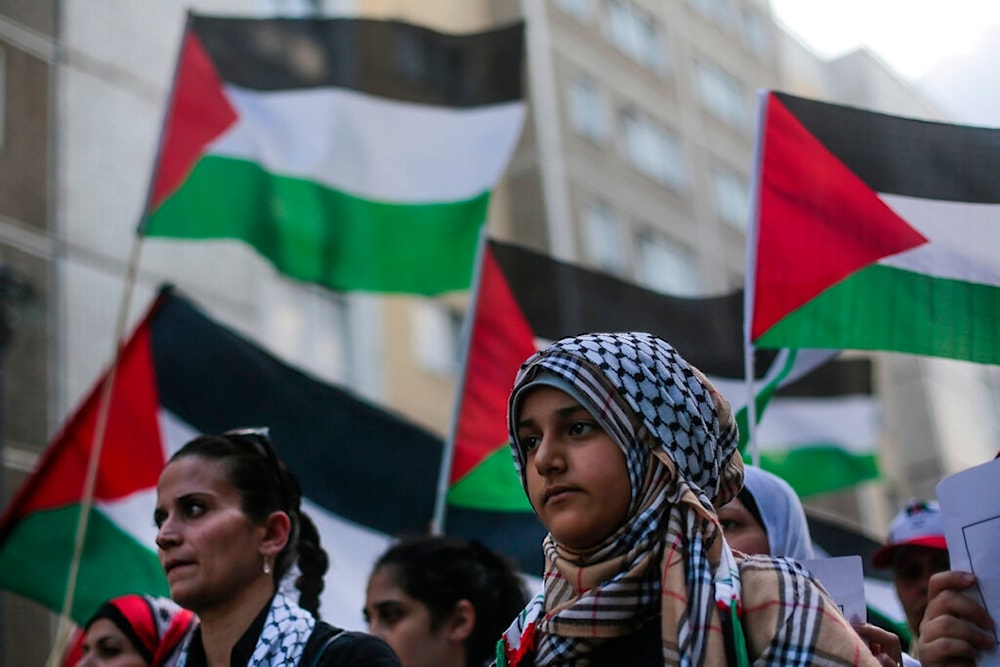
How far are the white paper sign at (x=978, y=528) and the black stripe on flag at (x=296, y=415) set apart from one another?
13.1 ft

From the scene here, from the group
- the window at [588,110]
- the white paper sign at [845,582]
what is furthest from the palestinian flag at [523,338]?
the window at [588,110]

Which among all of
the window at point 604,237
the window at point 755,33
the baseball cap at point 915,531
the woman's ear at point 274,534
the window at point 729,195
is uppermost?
the window at point 755,33

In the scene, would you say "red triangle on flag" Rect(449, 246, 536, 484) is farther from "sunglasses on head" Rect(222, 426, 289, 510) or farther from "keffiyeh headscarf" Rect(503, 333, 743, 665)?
"keffiyeh headscarf" Rect(503, 333, 743, 665)

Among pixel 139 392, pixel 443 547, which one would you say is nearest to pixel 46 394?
pixel 139 392

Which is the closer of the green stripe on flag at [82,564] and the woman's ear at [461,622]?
the woman's ear at [461,622]

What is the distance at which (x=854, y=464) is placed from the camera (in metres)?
8.86

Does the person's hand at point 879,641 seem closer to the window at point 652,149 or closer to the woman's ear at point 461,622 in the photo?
the woman's ear at point 461,622

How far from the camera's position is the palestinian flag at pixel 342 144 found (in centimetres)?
769

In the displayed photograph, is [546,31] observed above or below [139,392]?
above

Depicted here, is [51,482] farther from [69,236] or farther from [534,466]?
[69,236]

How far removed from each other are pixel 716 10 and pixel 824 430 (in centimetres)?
2155

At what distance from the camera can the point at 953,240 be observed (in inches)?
196

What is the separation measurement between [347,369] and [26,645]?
6.99 meters

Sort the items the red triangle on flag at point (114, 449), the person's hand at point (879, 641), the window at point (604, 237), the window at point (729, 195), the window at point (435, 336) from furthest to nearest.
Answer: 1. the window at point (729, 195)
2. the window at point (604, 237)
3. the window at point (435, 336)
4. the red triangle on flag at point (114, 449)
5. the person's hand at point (879, 641)
